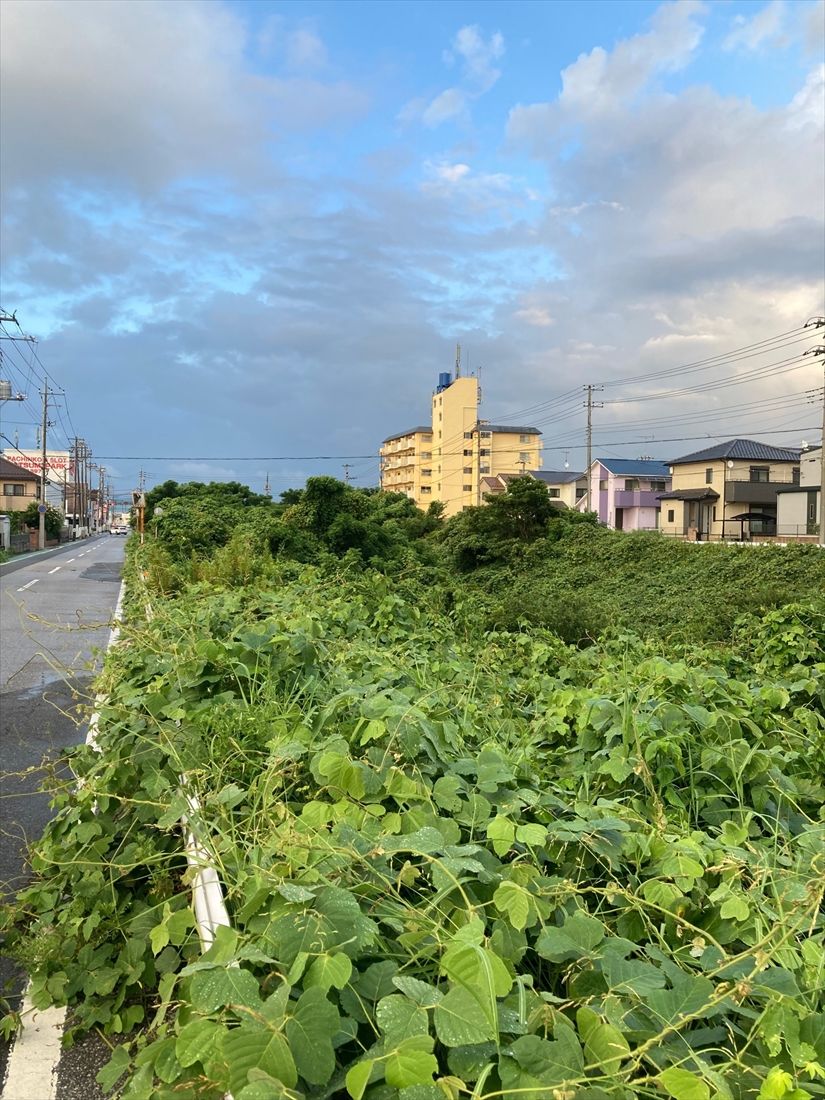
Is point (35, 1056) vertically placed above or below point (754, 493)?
below

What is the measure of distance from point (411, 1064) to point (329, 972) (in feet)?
0.86

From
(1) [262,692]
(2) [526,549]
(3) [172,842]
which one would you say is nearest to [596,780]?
(1) [262,692]

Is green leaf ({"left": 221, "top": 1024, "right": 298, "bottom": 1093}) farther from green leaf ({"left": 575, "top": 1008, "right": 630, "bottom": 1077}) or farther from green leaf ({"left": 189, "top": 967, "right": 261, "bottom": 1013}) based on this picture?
green leaf ({"left": 575, "top": 1008, "right": 630, "bottom": 1077})

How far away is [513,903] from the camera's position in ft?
5.45

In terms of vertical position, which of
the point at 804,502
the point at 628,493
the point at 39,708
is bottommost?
the point at 39,708

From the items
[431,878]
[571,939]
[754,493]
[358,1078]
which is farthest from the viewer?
[754,493]

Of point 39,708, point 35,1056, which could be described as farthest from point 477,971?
point 39,708

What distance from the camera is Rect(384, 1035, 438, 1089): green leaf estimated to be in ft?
3.82

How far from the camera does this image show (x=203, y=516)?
19.5 metres

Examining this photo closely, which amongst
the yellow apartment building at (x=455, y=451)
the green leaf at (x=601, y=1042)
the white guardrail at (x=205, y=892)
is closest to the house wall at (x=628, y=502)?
the yellow apartment building at (x=455, y=451)

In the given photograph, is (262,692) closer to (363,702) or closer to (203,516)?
(363,702)

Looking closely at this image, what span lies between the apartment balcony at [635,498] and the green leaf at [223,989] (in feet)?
191

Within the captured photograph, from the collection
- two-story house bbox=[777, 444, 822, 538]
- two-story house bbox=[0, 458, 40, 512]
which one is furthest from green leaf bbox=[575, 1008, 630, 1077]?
two-story house bbox=[0, 458, 40, 512]

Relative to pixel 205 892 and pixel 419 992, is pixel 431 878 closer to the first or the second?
pixel 419 992
